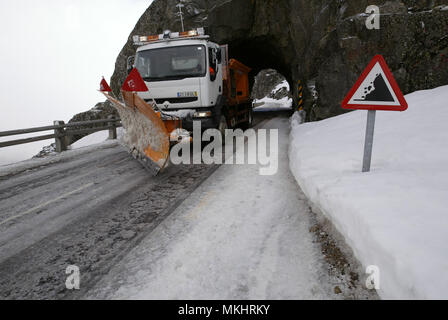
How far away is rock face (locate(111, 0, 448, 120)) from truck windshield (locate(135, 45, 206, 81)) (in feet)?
14.1

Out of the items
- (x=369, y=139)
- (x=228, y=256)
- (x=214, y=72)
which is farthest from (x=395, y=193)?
(x=214, y=72)

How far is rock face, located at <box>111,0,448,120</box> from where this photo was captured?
6.98m

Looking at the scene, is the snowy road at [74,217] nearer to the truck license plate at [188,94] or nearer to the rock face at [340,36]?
the truck license plate at [188,94]

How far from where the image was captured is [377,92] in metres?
3.38

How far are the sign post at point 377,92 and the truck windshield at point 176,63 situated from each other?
481cm

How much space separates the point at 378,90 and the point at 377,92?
3 cm

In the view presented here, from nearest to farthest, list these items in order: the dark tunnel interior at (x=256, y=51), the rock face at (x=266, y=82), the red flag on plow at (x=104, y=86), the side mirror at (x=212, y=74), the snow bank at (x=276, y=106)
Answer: the red flag on plow at (x=104, y=86) → the side mirror at (x=212, y=74) → the dark tunnel interior at (x=256, y=51) → the snow bank at (x=276, y=106) → the rock face at (x=266, y=82)

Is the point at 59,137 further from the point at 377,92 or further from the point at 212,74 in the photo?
the point at 377,92

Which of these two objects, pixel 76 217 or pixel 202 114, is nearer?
pixel 76 217

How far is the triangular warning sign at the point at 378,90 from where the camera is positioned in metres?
3.27

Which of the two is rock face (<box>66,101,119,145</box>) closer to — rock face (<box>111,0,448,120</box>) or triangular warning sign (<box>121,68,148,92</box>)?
rock face (<box>111,0,448,120</box>)

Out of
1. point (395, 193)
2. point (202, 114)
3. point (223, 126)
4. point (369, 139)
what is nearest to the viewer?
point (395, 193)

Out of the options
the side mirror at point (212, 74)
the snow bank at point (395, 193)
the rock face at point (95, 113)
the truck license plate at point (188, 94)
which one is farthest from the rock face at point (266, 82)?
the snow bank at point (395, 193)

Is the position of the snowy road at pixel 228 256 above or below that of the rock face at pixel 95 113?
below
